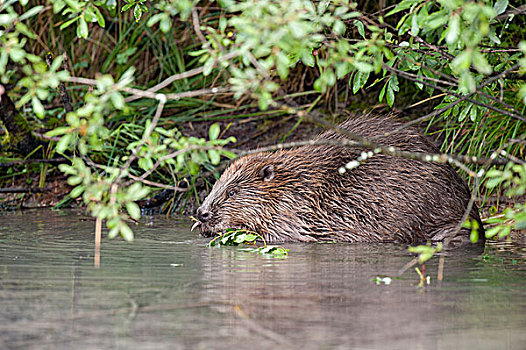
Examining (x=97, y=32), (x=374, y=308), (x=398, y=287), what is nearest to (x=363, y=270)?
(x=398, y=287)

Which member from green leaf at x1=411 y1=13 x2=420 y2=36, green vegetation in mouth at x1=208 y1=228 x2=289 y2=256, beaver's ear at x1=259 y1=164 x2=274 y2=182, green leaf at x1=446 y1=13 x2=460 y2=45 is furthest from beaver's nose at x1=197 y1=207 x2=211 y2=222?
green leaf at x1=446 y1=13 x2=460 y2=45

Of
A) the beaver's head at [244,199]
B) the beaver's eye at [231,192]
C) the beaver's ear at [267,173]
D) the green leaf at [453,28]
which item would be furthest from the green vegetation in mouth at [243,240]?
the green leaf at [453,28]

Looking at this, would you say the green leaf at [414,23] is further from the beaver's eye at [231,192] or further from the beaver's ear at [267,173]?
the beaver's eye at [231,192]

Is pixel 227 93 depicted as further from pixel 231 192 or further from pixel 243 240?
pixel 243 240

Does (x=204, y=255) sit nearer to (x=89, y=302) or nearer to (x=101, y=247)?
(x=101, y=247)

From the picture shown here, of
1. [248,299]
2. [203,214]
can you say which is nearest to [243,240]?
[203,214]

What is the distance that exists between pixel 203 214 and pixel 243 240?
366 millimetres

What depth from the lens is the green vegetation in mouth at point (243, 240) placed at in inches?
168

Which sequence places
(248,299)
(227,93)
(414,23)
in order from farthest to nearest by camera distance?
(227,93) < (414,23) < (248,299)

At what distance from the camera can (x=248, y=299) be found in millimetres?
2967

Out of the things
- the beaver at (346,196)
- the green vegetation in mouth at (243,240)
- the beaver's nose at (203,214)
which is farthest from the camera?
the beaver's nose at (203,214)

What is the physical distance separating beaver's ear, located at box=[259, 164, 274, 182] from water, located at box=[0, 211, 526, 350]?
82 centimetres

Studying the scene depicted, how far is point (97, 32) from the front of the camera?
7906mm

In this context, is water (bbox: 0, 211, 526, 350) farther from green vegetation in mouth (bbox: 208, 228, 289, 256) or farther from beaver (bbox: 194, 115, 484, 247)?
beaver (bbox: 194, 115, 484, 247)
